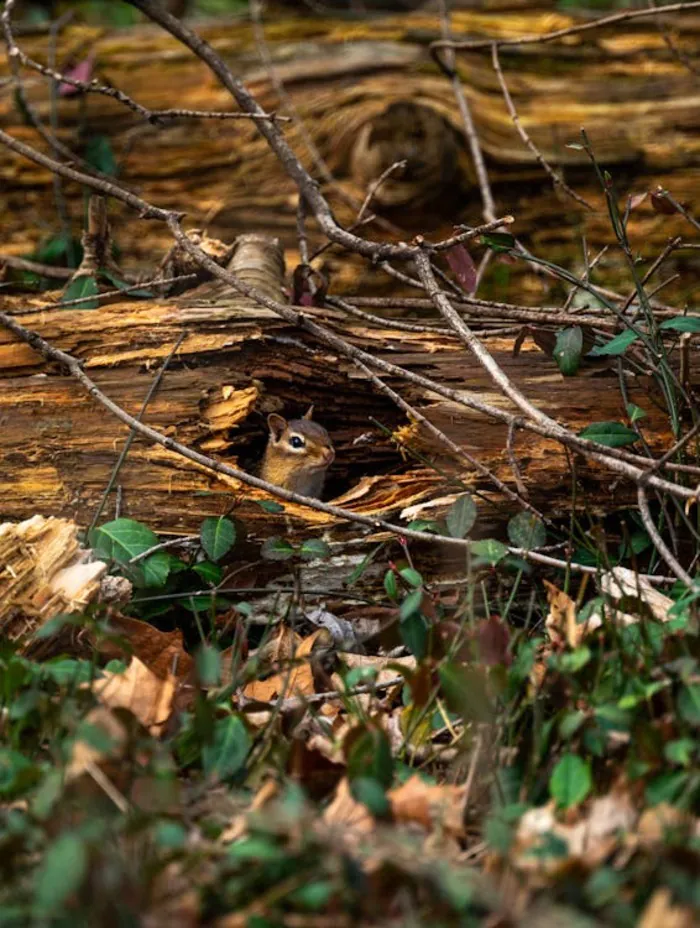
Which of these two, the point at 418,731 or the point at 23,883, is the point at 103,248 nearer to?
the point at 418,731

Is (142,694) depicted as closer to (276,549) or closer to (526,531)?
(276,549)

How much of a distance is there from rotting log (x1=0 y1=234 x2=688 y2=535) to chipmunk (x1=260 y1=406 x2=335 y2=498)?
7cm

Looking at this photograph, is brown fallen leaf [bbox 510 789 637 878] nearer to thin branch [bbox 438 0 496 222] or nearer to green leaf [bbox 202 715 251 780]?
green leaf [bbox 202 715 251 780]

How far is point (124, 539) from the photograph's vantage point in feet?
10.4

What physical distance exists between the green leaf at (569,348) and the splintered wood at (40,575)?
5.04 feet

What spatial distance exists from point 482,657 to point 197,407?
157 cm

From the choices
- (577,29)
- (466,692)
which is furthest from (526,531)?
(577,29)

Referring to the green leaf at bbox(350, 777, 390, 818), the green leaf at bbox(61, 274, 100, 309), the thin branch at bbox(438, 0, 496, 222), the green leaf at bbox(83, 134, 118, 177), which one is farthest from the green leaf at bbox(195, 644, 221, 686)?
the green leaf at bbox(83, 134, 118, 177)

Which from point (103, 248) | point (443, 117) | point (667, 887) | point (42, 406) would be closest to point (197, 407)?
point (42, 406)

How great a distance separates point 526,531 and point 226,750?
4.07ft

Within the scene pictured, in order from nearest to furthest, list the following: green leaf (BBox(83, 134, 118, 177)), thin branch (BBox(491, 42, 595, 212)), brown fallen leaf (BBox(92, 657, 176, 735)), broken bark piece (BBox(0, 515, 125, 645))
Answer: brown fallen leaf (BBox(92, 657, 176, 735)), broken bark piece (BBox(0, 515, 125, 645)), thin branch (BBox(491, 42, 595, 212)), green leaf (BBox(83, 134, 118, 177))

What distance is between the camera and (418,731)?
2.54 metres

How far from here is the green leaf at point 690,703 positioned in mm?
2031

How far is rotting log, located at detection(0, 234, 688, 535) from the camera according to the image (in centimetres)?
344
